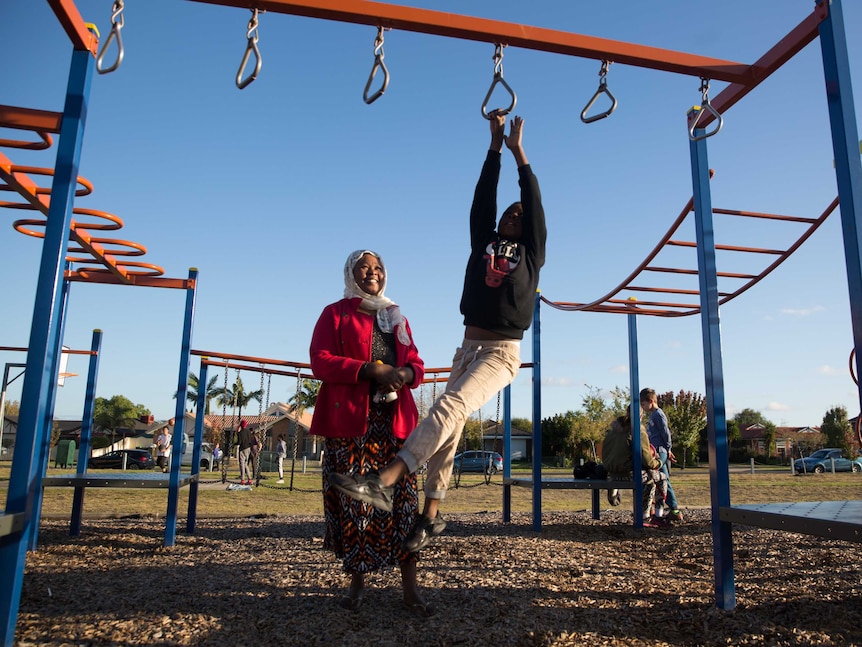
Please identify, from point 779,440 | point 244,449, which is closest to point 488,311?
point 244,449

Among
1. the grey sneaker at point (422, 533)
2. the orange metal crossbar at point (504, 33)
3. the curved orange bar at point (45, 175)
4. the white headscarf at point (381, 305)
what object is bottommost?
the grey sneaker at point (422, 533)

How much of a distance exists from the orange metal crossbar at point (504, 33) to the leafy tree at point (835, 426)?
162ft

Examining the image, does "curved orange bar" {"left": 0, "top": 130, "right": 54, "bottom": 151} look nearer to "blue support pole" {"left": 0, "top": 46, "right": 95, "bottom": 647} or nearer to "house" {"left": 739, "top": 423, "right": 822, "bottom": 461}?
"blue support pole" {"left": 0, "top": 46, "right": 95, "bottom": 647}

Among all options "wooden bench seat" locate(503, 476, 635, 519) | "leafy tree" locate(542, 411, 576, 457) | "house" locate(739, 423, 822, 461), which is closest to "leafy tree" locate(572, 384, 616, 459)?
"leafy tree" locate(542, 411, 576, 457)

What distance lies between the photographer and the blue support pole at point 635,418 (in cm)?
673

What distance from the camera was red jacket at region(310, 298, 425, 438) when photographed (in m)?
3.12

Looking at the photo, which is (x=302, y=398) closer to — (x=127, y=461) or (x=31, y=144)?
(x=31, y=144)

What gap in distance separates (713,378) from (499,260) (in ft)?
4.42

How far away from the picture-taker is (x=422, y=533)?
9.80 feet

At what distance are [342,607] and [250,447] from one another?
41.4 feet

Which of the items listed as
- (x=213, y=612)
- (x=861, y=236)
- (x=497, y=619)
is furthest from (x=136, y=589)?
(x=861, y=236)

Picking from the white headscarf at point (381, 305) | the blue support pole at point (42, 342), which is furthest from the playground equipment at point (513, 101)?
the white headscarf at point (381, 305)

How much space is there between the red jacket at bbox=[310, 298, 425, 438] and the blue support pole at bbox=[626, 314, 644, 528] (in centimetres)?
426

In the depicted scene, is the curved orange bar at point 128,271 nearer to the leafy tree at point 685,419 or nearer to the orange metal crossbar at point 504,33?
the orange metal crossbar at point 504,33
